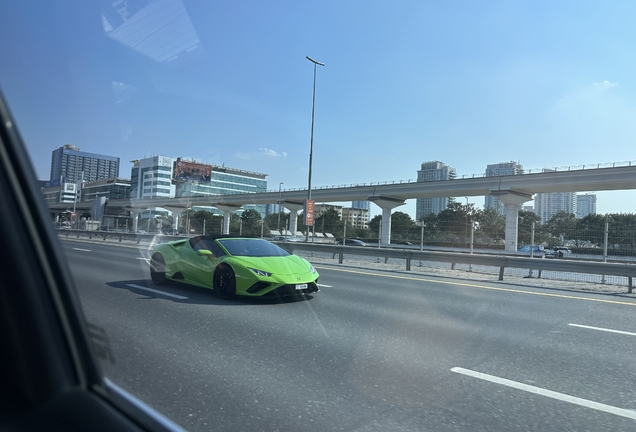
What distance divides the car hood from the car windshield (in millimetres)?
271

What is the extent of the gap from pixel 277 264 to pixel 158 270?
10.8 feet

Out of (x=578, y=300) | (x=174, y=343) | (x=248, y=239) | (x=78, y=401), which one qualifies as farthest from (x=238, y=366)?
(x=578, y=300)

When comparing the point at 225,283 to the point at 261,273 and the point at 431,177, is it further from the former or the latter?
the point at 431,177

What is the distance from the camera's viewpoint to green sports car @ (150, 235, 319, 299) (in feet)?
28.0

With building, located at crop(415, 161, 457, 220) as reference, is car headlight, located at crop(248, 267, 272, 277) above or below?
below

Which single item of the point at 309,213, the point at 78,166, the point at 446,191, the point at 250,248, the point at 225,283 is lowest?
the point at 225,283

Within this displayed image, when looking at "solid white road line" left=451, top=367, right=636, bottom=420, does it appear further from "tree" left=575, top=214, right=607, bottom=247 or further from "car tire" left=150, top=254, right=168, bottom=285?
"tree" left=575, top=214, right=607, bottom=247

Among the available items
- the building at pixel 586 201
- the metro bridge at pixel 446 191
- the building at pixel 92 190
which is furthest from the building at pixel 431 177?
the building at pixel 92 190

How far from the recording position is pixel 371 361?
16.9 feet

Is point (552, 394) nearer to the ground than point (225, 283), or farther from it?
nearer to the ground

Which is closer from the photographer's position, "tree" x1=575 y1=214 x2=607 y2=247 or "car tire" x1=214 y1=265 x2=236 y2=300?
"car tire" x1=214 y1=265 x2=236 y2=300

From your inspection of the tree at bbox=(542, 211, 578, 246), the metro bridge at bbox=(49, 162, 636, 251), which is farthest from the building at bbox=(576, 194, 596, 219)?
the tree at bbox=(542, 211, 578, 246)

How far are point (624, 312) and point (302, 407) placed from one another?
7.78 metres

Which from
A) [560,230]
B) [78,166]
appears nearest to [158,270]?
[78,166]
